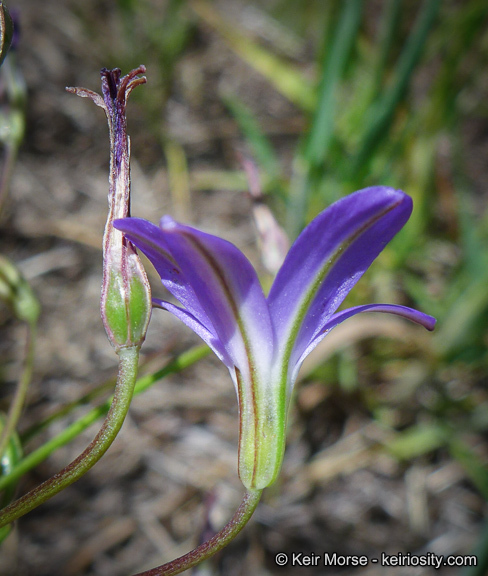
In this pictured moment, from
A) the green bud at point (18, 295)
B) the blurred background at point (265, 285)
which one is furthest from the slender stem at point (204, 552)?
the blurred background at point (265, 285)

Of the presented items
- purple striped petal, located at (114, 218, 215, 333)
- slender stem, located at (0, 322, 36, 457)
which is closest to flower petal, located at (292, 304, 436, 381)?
purple striped petal, located at (114, 218, 215, 333)

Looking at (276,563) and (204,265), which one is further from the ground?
(204,265)

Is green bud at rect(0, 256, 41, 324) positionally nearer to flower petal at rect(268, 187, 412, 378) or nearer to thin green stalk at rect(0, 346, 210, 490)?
thin green stalk at rect(0, 346, 210, 490)

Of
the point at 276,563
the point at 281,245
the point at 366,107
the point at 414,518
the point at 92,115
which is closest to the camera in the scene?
the point at 281,245

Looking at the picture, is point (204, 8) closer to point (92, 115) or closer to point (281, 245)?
point (92, 115)

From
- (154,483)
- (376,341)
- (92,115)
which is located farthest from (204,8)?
(154,483)
